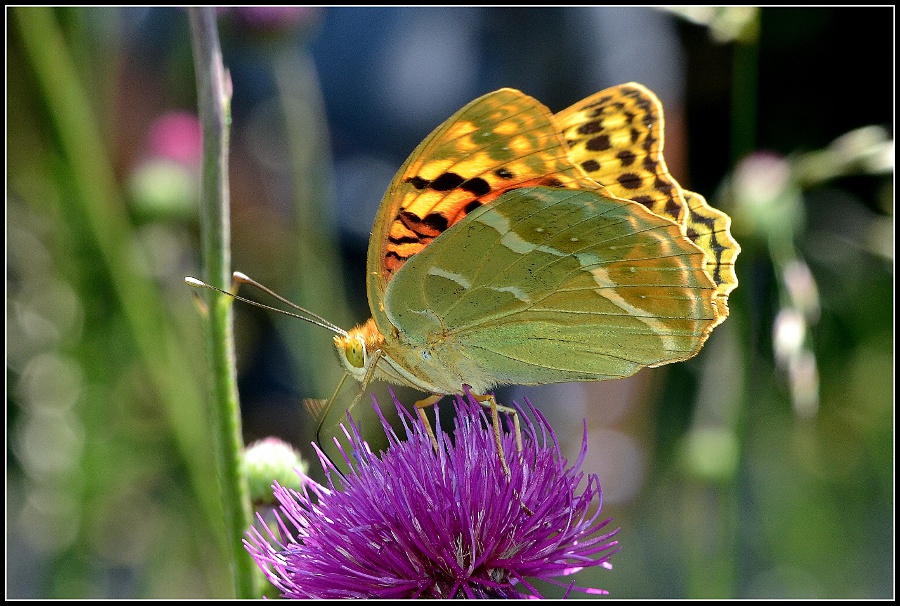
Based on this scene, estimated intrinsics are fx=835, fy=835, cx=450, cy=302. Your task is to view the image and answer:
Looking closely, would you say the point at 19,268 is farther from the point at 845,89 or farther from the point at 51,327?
the point at 845,89

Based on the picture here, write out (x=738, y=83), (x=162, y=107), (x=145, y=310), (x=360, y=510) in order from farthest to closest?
(x=162, y=107)
(x=145, y=310)
(x=738, y=83)
(x=360, y=510)

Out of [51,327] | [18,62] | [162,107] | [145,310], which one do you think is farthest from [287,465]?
[162,107]

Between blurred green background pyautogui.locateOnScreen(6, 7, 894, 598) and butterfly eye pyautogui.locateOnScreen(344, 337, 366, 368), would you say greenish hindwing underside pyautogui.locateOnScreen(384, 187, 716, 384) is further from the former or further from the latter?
blurred green background pyautogui.locateOnScreen(6, 7, 894, 598)

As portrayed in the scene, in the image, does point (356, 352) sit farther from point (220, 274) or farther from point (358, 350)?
point (220, 274)

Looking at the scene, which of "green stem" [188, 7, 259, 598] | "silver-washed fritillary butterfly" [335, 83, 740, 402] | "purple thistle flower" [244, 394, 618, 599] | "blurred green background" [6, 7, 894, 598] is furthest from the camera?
"blurred green background" [6, 7, 894, 598]

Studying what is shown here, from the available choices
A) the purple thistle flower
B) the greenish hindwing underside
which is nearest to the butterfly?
the greenish hindwing underside

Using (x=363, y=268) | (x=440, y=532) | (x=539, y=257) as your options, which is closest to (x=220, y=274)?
(x=440, y=532)

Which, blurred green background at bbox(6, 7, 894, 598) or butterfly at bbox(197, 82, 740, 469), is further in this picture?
Result: blurred green background at bbox(6, 7, 894, 598)
